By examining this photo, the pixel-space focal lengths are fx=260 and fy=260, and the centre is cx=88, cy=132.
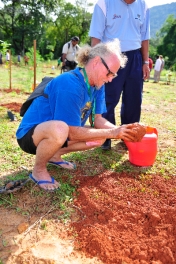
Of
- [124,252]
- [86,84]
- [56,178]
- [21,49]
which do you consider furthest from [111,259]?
[21,49]

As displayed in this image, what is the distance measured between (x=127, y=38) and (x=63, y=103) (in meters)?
1.40

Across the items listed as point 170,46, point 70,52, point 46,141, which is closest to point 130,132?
point 46,141

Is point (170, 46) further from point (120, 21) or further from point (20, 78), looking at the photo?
point (120, 21)

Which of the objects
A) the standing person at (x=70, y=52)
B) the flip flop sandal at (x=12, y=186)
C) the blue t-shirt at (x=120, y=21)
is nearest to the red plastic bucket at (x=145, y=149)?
the blue t-shirt at (x=120, y=21)

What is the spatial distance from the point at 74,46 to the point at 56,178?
6190 millimetres

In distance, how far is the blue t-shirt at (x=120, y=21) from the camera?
9.10 ft

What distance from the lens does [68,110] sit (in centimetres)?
193

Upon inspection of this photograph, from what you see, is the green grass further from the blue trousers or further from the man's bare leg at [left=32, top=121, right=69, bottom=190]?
the man's bare leg at [left=32, top=121, right=69, bottom=190]

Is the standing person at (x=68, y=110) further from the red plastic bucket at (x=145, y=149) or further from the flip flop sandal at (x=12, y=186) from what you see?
the red plastic bucket at (x=145, y=149)

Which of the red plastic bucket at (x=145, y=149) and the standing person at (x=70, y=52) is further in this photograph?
the standing person at (x=70, y=52)

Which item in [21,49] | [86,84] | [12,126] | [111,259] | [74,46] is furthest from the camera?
[21,49]

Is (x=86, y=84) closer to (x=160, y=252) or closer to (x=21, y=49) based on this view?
(x=160, y=252)

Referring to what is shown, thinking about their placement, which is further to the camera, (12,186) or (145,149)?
(145,149)

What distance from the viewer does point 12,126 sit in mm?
3906
